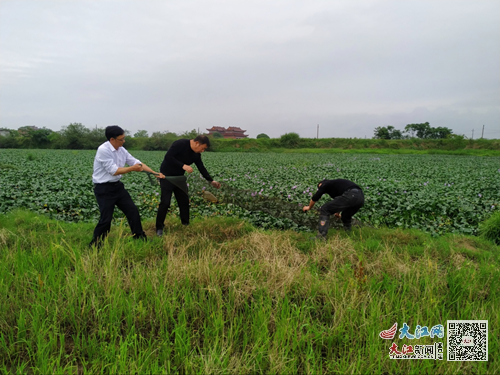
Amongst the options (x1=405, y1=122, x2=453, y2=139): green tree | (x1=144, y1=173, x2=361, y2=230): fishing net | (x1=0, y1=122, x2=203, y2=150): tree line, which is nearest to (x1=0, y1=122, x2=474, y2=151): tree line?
(x1=0, y1=122, x2=203, y2=150): tree line

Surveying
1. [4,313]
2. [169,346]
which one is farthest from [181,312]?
[4,313]

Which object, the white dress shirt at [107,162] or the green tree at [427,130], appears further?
the green tree at [427,130]

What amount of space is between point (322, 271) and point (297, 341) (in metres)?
1.37

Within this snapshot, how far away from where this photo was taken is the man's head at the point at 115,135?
3.47 metres

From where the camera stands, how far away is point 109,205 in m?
3.61

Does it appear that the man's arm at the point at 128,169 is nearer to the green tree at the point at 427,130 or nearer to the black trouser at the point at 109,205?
the black trouser at the point at 109,205

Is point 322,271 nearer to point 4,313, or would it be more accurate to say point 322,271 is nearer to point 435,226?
point 4,313

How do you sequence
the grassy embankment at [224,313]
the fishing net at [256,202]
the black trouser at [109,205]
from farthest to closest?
the fishing net at [256,202] < the black trouser at [109,205] < the grassy embankment at [224,313]

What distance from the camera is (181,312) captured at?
2.20 meters

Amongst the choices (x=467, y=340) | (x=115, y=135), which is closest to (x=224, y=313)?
(x=467, y=340)

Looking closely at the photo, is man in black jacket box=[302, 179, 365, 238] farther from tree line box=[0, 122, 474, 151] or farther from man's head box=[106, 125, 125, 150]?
tree line box=[0, 122, 474, 151]

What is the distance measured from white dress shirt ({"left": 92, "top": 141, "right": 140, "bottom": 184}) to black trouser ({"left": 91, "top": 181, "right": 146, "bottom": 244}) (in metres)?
0.10

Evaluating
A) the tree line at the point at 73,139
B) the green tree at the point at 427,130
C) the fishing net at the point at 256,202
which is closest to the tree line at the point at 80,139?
the tree line at the point at 73,139

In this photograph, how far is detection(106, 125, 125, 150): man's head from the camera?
347 cm
